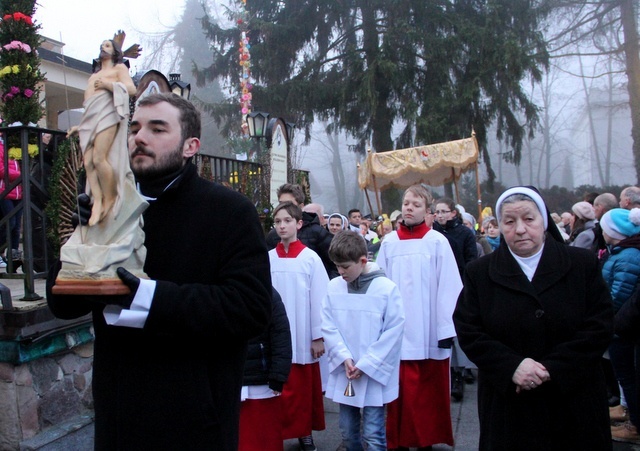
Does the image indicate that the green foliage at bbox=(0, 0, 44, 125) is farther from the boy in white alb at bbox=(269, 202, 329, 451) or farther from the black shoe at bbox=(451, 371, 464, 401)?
the black shoe at bbox=(451, 371, 464, 401)

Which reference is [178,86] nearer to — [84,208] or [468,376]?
[468,376]

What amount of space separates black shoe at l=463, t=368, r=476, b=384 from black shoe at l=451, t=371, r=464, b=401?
1.68ft

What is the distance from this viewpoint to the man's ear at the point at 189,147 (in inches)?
78.8

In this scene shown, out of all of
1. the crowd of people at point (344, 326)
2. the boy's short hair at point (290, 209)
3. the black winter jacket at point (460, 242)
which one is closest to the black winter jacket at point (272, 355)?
the crowd of people at point (344, 326)

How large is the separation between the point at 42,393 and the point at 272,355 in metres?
1.76

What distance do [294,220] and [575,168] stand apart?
146ft

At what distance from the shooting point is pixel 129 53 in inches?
101

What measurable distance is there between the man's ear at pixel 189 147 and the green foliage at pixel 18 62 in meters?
4.13

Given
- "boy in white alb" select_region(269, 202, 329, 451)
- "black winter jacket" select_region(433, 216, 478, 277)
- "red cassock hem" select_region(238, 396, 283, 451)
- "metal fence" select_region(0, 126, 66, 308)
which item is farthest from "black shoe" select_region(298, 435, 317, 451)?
"black winter jacket" select_region(433, 216, 478, 277)

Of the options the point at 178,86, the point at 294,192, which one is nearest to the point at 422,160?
the point at 178,86

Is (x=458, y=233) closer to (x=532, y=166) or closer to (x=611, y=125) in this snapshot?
(x=611, y=125)

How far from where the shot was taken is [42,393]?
4.21m

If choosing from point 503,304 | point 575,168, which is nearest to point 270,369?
point 503,304

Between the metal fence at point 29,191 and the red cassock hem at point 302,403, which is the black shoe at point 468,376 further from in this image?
the metal fence at point 29,191
